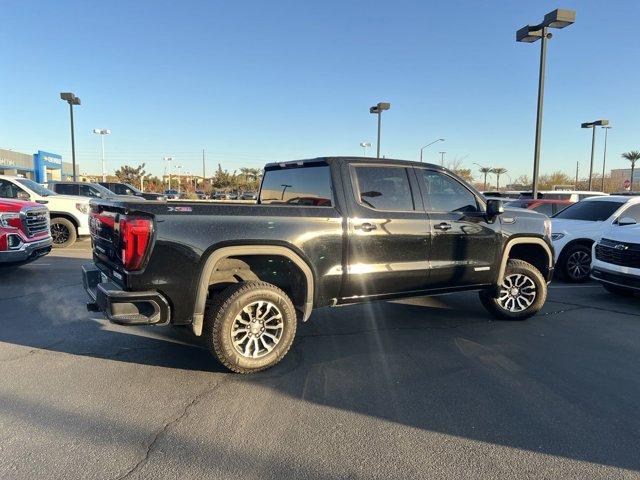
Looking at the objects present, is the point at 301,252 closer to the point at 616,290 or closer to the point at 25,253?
the point at 25,253

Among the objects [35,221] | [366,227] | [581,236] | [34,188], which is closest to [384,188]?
[366,227]

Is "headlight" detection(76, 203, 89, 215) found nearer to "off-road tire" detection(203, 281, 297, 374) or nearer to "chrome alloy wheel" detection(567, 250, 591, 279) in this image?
"off-road tire" detection(203, 281, 297, 374)

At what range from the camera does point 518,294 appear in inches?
237

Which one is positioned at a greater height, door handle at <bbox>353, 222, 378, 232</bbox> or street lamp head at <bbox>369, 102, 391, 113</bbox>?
street lamp head at <bbox>369, 102, 391, 113</bbox>

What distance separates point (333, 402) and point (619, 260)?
17.8 ft

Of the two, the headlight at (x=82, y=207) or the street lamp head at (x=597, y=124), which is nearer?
the headlight at (x=82, y=207)

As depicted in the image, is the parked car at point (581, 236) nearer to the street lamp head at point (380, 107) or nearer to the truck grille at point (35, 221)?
the truck grille at point (35, 221)

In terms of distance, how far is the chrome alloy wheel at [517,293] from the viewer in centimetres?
594

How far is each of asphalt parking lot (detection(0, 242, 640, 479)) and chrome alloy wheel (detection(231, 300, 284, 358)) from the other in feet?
0.76

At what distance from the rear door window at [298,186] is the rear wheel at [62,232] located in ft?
27.4

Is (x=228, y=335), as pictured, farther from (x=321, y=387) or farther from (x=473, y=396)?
(x=473, y=396)

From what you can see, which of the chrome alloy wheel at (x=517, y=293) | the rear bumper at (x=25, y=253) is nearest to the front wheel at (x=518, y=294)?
the chrome alloy wheel at (x=517, y=293)

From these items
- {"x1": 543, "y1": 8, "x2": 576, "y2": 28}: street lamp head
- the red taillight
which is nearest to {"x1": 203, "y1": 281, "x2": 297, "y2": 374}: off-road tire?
the red taillight

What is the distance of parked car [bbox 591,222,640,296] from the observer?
Result: 21.8 feet
